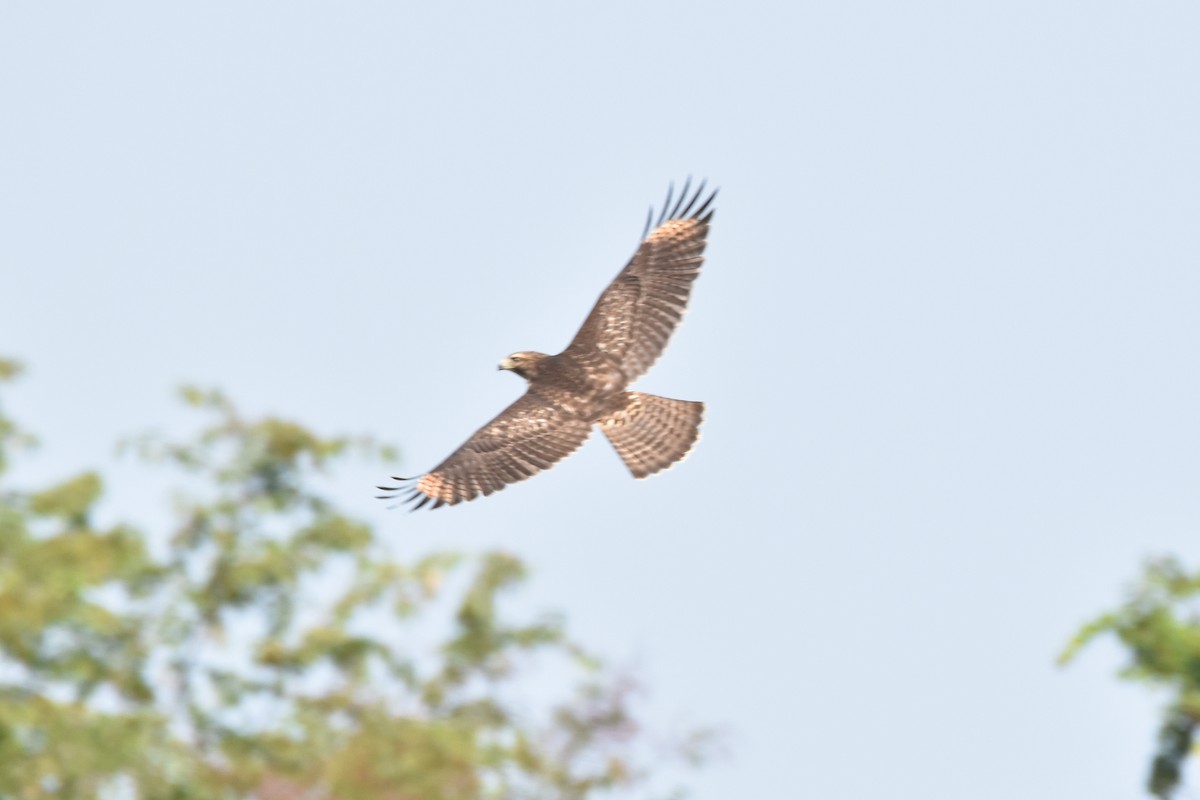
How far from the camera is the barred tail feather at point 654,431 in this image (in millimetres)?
15633

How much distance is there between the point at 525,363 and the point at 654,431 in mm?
894

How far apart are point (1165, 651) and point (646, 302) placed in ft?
12.0

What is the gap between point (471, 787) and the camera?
19.2 meters

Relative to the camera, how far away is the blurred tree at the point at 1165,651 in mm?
15359

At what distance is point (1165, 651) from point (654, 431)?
10.7 ft

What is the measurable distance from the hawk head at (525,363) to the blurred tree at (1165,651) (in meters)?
3.53

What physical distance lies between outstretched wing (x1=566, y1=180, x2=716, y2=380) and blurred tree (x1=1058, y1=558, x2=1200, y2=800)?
3.07 metres

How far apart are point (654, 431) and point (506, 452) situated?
3.14 feet

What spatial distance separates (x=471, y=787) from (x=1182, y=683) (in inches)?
229

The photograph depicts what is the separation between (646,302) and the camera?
50.4 feet

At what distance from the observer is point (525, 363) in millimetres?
15398

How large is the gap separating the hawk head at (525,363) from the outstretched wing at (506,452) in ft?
0.59

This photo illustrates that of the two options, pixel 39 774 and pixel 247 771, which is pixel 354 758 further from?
pixel 39 774

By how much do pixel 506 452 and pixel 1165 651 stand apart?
159 inches
